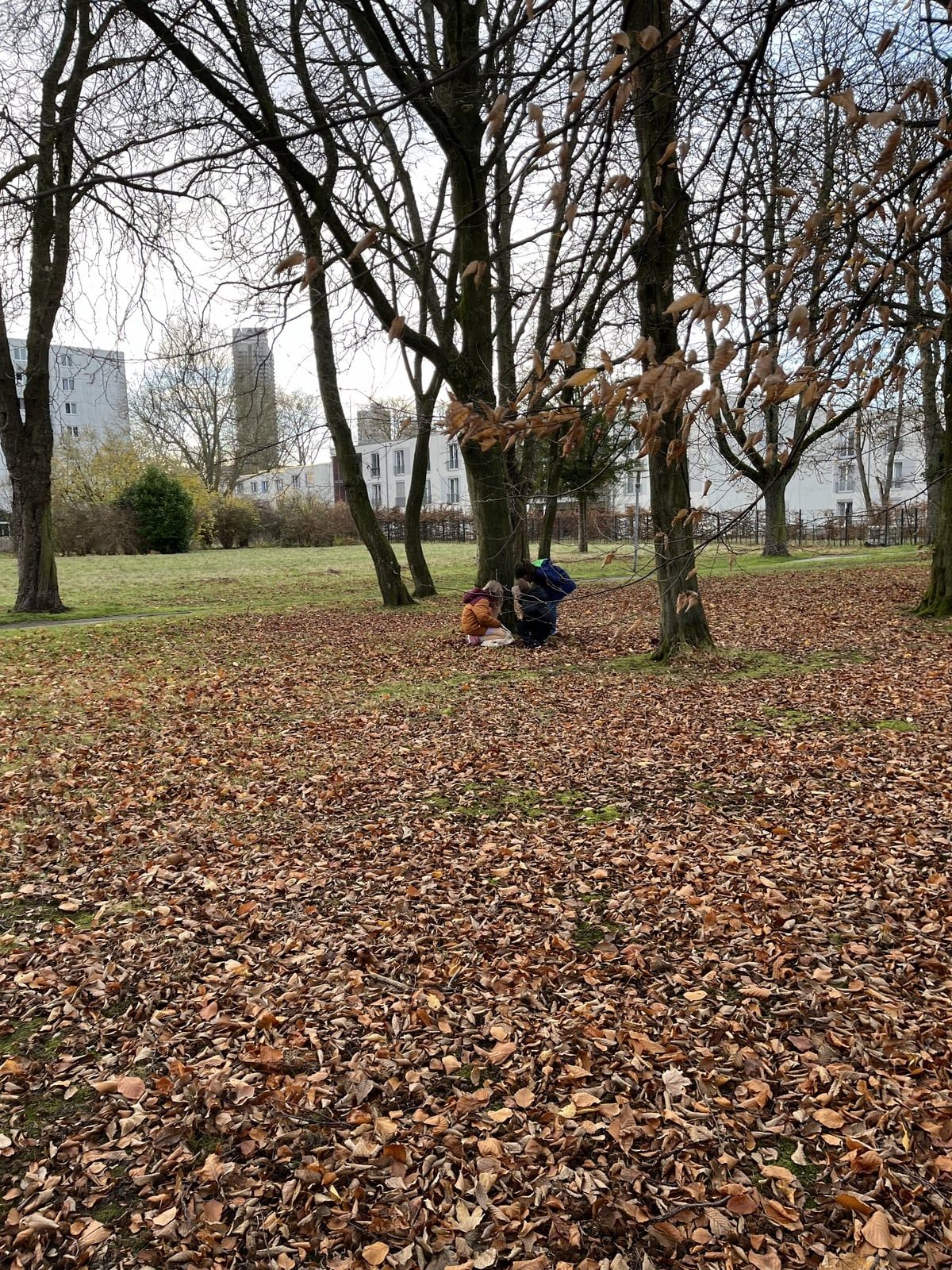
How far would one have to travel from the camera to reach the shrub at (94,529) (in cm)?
3228

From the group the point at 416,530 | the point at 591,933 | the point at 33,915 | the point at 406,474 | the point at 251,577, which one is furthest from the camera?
the point at 406,474

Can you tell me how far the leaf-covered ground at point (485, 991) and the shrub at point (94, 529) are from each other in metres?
27.6

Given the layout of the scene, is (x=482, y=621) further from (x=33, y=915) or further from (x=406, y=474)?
(x=406, y=474)

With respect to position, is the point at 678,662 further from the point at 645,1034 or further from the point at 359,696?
the point at 645,1034

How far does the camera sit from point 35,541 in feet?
46.6

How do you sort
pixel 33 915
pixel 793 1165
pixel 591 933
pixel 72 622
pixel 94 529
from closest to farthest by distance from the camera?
1. pixel 793 1165
2. pixel 591 933
3. pixel 33 915
4. pixel 72 622
5. pixel 94 529

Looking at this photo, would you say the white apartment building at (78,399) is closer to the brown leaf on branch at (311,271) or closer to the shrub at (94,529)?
the shrub at (94,529)

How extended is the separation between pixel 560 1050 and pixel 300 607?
14523 mm

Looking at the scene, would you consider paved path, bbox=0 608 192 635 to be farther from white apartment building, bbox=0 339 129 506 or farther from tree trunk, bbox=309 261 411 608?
tree trunk, bbox=309 261 411 608

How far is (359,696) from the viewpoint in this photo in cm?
892

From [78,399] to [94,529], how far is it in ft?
93.4

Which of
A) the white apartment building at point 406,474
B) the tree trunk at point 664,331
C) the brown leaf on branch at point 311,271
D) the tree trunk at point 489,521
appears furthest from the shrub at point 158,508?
the brown leaf on branch at point 311,271

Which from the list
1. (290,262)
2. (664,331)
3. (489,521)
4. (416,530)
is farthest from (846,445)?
(290,262)

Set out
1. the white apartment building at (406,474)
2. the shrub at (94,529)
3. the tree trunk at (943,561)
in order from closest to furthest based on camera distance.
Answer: the tree trunk at (943,561)
the shrub at (94,529)
the white apartment building at (406,474)
